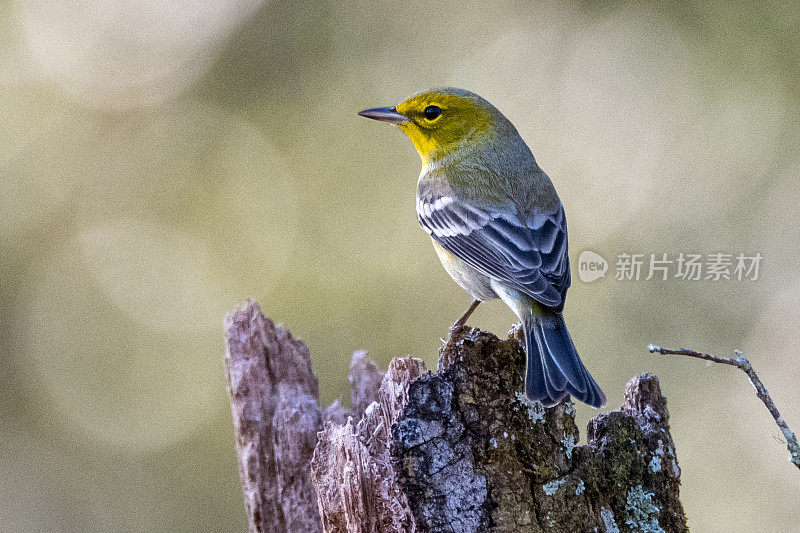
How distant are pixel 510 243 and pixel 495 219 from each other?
207mm

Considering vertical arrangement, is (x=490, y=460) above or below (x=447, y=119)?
below

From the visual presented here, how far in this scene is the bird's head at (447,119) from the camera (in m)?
4.51

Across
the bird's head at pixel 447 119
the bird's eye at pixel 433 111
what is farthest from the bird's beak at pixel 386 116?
the bird's eye at pixel 433 111

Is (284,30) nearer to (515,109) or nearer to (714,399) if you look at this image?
(515,109)

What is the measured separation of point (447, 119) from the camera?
4.55 m

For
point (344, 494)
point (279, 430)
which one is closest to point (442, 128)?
point (279, 430)

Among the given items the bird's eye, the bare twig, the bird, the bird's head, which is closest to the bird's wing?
the bird

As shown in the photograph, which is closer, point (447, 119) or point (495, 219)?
point (495, 219)

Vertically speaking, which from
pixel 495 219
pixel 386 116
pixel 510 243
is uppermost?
pixel 386 116

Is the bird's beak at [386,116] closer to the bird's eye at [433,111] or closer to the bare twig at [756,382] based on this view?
the bird's eye at [433,111]

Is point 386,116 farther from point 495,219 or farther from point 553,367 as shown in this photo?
point 553,367

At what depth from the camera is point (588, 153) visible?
782 centimetres

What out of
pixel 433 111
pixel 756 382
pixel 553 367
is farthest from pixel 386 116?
→ pixel 756 382

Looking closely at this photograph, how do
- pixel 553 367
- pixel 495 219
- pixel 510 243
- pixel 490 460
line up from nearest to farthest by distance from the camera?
1. pixel 490 460
2. pixel 553 367
3. pixel 510 243
4. pixel 495 219
